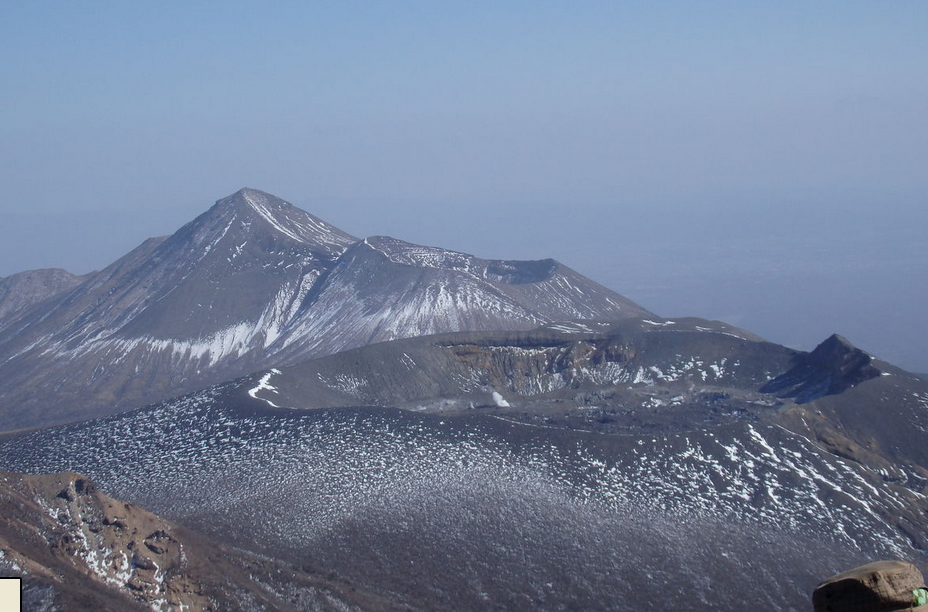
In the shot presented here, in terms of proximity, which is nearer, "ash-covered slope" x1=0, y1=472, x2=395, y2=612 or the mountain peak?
"ash-covered slope" x1=0, y1=472, x2=395, y2=612

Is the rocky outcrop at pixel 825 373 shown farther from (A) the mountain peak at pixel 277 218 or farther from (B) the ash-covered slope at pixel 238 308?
(A) the mountain peak at pixel 277 218

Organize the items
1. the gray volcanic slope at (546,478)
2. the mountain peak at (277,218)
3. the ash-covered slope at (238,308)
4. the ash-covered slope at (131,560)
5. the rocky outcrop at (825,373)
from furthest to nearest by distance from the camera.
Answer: the mountain peak at (277,218), the ash-covered slope at (238,308), the rocky outcrop at (825,373), the gray volcanic slope at (546,478), the ash-covered slope at (131,560)

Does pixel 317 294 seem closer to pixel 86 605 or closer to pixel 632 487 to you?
pixel 632 487

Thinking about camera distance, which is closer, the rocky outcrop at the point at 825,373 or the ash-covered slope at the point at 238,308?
the rocky outcrop at the point at 825,373

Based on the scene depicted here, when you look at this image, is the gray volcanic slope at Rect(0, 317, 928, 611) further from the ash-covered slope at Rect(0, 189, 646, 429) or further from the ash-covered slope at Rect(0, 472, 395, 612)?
the ash-covered slope at Rect(0, 189, 646, 429)

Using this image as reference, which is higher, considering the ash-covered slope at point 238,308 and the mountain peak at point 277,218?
the mountain peak at point 277,218

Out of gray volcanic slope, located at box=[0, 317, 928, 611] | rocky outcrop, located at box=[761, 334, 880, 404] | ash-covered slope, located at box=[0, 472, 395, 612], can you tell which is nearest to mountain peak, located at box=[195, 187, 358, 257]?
gray volcanic slope, located at box=[0, 317, 928, 611]

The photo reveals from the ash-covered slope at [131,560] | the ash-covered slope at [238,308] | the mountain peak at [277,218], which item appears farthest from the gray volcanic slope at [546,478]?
the mountain peak at [277,218]
